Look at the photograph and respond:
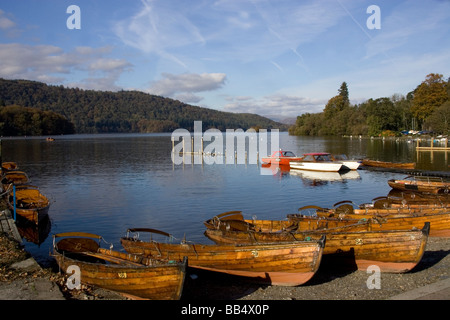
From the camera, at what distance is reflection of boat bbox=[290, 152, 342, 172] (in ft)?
146

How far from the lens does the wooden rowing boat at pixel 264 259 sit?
1141cm

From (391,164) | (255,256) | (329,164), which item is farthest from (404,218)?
(391,164)

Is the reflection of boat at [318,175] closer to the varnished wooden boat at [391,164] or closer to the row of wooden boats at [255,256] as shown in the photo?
the varnished wooden boat at [391,164]

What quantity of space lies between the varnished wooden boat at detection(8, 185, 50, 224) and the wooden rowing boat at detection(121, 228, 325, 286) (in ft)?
31.8

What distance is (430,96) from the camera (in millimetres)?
111000

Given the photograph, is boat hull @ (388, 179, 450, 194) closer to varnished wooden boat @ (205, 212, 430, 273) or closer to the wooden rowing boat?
varnished wooden boat @ (205, 212, 430, 273)

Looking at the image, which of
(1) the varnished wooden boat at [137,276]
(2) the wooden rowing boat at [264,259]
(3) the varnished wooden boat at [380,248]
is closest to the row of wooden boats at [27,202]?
(1) the varnished wooden boat at [137,276]

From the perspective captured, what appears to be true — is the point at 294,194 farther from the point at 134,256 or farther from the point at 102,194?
the point at 134,256

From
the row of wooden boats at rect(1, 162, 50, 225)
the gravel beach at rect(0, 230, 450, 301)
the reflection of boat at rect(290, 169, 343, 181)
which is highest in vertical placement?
the row of wooden boats at rect(1, 162, 50, 225)

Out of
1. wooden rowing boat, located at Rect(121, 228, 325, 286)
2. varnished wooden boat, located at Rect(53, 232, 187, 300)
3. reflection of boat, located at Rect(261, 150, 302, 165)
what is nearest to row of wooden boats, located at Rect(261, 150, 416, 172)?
reflection of boat, located at Rect(261, 150, 302, 165)

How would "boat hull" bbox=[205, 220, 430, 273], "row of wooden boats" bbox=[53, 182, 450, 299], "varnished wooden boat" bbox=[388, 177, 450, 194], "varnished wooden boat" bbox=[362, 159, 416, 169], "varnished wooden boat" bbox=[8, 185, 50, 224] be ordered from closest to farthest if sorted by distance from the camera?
"row of wooden boats" bbox=[53, 182, 450, 299] < "boat hull" bbox=[205, 220, 430, 273] < "varnished wooden boat" bbox=[8, 185, 50, 224] < "varnished wooden boat" bbox=[388, 177, 450, 194] < "varnished wooden boat" bbox=[362, 159, 416, 169]

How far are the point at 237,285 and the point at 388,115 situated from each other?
4970 inches

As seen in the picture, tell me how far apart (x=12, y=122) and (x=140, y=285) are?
19024 centimetres

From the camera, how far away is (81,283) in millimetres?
11250
